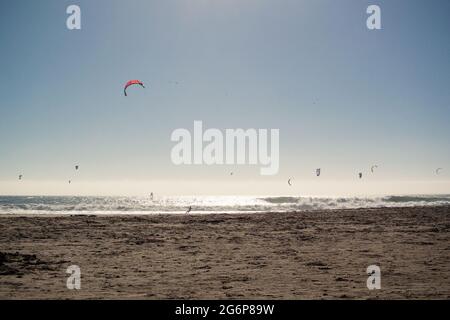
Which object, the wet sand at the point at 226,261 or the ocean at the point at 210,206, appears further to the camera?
the ocean at the point at 210,206

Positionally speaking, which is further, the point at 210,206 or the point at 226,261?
the point at 210,206

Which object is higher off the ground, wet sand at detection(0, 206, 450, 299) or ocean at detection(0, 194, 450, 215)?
wet sand at detection(0, 206, 450, 299)

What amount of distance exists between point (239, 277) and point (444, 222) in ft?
52.6

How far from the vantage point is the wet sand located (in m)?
8.02

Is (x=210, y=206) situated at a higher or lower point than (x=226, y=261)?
lower

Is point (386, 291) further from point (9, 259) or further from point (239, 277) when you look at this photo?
point (9, 259)

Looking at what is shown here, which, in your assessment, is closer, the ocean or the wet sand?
the wet sand

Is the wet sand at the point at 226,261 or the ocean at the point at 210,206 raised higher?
the wet sand at the point at 226,261

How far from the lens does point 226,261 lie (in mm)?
11227

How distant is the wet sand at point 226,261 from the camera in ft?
26.3

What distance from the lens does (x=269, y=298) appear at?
748 centimetres
